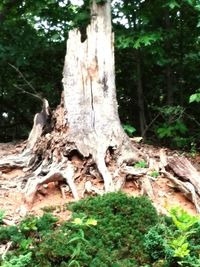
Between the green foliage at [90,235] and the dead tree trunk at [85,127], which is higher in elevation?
the dead tree trunk at [85,127]

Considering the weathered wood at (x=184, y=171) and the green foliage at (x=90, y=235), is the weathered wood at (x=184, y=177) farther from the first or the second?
the green foliage at (x=90, y=235)

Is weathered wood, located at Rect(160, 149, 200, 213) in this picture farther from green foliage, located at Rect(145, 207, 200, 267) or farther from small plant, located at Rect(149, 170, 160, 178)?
green foliage, located at Rect(145, 207, 200, 267)

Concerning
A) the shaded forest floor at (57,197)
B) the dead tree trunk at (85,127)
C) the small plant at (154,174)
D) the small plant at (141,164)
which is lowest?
the shaded forest floor at (57,197)

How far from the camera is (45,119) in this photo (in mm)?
7371

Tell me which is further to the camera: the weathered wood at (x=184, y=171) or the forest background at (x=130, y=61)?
the forest background at (x=130, y=61)

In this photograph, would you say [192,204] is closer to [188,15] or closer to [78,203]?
[78,203]

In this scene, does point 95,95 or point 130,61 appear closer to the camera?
point 95,95

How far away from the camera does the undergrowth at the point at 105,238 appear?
13.5 ft

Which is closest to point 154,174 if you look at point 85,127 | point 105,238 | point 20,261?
point 85,127

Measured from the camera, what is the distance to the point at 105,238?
4.49 m

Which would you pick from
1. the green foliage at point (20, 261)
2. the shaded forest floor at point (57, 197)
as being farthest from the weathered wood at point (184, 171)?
the green foliage at point (20, 261)

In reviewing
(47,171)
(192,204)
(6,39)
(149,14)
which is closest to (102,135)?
(47,171)

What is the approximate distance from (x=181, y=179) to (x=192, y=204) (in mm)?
473

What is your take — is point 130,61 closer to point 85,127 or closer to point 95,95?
point 95,95
